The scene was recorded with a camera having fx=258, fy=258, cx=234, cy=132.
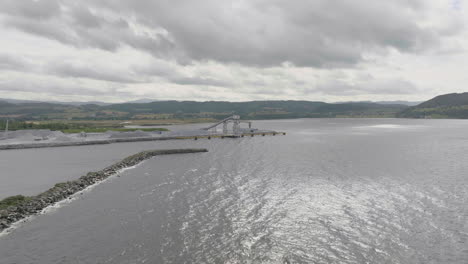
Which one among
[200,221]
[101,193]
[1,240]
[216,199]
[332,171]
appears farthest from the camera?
[332,171]

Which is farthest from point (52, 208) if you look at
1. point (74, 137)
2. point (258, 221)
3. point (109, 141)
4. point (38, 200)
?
point (74, 137)

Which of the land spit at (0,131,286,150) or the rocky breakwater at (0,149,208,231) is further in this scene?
the land spit at (0,131,286,150)

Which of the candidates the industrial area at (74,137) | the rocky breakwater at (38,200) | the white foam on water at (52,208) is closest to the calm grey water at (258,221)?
the white foam on water at (52,208)

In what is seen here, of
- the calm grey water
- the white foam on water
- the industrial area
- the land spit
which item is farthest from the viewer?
the industrial area

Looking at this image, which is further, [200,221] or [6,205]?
[6,205]

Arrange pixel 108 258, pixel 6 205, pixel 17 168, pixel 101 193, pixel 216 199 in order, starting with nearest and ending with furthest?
pixel 108 258 < pixel 6 205 < pixel 216 199 < pixel 101 193 < pixel 17 168

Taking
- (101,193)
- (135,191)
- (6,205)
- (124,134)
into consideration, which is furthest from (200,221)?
(124,134)

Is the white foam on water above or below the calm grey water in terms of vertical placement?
below

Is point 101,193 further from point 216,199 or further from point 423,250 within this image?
point 423,250

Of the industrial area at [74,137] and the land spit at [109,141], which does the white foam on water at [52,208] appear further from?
the industrial area at [74,137]

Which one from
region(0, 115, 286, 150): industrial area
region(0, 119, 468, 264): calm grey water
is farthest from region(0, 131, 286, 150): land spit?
region(0, 119, 468, 264): calm grey water

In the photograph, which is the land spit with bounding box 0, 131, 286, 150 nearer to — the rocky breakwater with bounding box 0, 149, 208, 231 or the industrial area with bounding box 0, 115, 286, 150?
the industrial area with bounding box 0, 115, 286, 150
